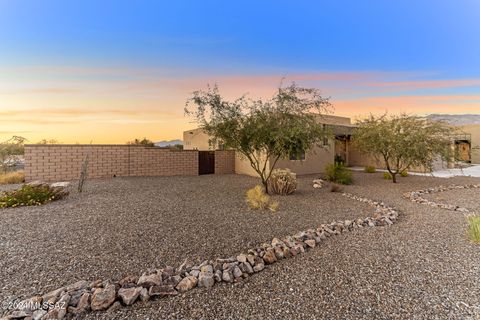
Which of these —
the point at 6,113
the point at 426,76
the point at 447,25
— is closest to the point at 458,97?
the point at 426,76

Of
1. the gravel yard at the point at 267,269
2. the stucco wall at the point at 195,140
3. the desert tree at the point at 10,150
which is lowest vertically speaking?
the gravel yard at the point at 267,269

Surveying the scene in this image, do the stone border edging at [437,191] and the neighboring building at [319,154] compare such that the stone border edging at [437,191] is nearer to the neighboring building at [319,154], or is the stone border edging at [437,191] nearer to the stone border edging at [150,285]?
the neighboring building at [319,154]

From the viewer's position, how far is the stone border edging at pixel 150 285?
2.26 m

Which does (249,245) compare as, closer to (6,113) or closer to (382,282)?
(382,282)

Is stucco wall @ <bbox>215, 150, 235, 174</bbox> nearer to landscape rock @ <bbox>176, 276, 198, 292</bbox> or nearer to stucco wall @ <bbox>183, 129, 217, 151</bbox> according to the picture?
stucco wall @ <bbox>183, 129, 217, 151</bbox>

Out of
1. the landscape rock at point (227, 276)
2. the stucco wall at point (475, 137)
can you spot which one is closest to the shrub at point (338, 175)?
the landscape rock at point (227, 276)

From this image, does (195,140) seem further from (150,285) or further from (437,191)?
(150,285)

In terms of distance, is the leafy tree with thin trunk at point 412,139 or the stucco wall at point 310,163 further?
the stucco wall at point 310,163

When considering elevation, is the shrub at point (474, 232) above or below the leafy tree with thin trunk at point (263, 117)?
below

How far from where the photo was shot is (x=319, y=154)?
1583 cm

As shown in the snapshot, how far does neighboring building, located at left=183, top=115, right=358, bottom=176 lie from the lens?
13887 mm

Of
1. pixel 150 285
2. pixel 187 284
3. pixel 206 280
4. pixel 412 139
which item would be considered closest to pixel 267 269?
pixel 206 280

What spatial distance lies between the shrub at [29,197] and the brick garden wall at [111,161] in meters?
5.35

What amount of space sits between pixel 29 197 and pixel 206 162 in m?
9.93
